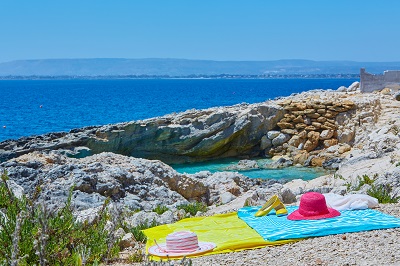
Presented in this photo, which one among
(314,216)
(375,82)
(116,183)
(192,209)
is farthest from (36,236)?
(375,82)

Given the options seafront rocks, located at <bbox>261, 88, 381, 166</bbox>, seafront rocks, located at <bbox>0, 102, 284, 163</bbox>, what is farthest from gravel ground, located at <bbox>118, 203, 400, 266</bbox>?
seafront rocks, located at <bbox>0, 102, 284, 163</bbox>

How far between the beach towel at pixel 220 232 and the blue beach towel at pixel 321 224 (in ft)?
0.45

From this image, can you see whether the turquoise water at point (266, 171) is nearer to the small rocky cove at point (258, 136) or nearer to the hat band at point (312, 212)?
the small rocky cove at point (258, 136)

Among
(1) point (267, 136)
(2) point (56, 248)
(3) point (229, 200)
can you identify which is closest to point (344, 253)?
(2) point (56, 248)

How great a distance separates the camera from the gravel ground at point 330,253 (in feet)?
21.9

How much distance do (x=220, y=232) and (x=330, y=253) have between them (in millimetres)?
1877

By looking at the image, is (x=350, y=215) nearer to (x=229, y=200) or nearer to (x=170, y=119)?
(x=229, y=200)

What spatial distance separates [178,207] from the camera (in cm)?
1141

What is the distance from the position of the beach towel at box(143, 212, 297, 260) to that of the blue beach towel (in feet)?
0.45

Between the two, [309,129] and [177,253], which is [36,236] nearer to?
[177,253]

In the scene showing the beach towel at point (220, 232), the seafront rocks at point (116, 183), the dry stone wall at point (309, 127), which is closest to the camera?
the beach towel at point (220, 232)

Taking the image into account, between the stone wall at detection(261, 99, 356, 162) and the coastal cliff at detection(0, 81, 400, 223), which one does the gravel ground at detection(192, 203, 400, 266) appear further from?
the stone wall at detection(261, 99, 356, 162)

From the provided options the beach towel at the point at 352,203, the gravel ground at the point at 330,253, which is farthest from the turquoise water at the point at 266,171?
the gravel ground at the point at 330,253

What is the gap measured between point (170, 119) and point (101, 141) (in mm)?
3361
